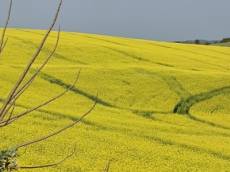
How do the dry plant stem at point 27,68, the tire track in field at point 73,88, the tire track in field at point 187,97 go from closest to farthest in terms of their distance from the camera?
the dry plant stem at point 27,68, the tire track in field at point 187,97, the tire track in field at point 73,88

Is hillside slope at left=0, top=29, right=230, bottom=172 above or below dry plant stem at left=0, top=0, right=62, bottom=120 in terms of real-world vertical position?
below

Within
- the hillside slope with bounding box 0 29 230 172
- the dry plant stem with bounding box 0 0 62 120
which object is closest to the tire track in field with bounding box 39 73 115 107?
the hillside slope with bounding box 0 29 230 172

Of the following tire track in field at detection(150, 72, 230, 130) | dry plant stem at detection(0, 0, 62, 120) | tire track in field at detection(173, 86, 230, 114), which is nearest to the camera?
dry plant stem at detection(0, 0, 62, 120)

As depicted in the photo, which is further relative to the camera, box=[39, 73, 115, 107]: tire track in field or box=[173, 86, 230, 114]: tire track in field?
box=[173, 86, 230, 114]: tire track in field

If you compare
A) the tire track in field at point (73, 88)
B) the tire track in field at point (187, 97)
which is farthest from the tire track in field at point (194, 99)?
the tire track in field at point (73, 88)

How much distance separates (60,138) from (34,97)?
225 inches

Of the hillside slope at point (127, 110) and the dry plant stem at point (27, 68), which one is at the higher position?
the dry plant stem at point (27, 68)

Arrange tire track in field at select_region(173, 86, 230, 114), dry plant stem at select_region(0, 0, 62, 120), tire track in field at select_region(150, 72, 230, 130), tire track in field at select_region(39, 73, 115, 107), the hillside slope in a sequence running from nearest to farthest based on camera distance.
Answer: dry plant stem at select_region(0, 0, 62, 120)
the hillside slope
tire track in field at select_region(150, 72, 230, 130)
tire track in field at select_region(39, 73, 115, 107)
tire track in field at select_region(173, 86, 230, 114)

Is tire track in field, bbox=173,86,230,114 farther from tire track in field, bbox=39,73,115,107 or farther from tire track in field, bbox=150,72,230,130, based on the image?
tire track in field, bbox=39,73,115,107

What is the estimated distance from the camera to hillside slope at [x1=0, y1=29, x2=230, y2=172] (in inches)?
501

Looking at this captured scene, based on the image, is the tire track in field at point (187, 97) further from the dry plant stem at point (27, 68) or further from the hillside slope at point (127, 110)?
the dry plant stem at point (27, 68)

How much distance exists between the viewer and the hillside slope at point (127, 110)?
1273cm

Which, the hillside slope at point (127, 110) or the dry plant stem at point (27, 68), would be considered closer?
the dry plant stem at point (27, 68)

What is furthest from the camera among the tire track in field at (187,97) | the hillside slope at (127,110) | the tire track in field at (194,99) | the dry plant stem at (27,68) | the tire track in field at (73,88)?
the tire track in field at (194,99)
